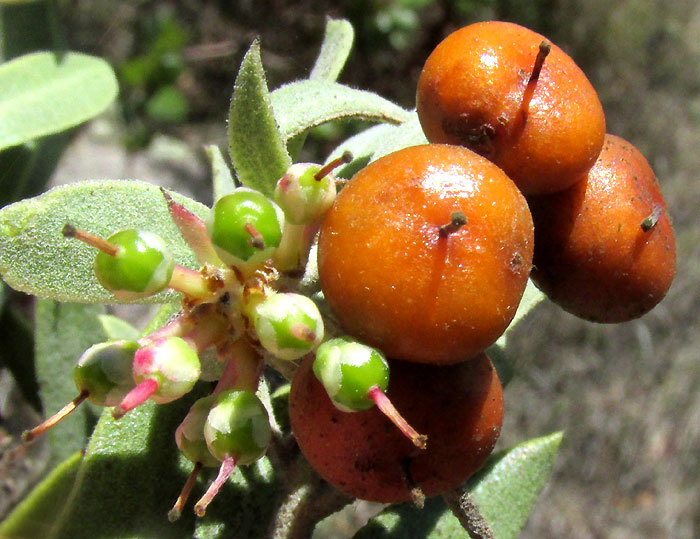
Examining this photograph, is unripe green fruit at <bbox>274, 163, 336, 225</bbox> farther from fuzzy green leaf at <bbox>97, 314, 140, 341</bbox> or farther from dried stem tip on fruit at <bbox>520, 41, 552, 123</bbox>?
fuzzy green leaf at <bbox>97, 314, 140, 341</bbox>

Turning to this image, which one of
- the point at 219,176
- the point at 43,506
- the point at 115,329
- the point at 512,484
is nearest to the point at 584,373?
the point at 512,484

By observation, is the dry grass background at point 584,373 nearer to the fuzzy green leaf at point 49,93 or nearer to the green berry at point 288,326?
the fuzzy green leaf at point 49,93

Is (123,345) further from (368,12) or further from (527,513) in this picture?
(368,12)

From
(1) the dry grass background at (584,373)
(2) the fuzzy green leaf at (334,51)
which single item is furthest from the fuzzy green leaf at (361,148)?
(1) the dry grass background at (584,373)

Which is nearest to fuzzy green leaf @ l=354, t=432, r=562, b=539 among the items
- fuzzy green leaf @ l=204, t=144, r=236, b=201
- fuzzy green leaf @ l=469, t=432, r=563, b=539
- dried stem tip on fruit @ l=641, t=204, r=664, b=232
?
fuzzy green leaf @ l=469, t=432, r=563, b=539

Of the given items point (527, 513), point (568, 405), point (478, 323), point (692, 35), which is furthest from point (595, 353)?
point (478, 323)

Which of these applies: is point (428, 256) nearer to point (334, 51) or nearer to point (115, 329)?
point (334, 51)
